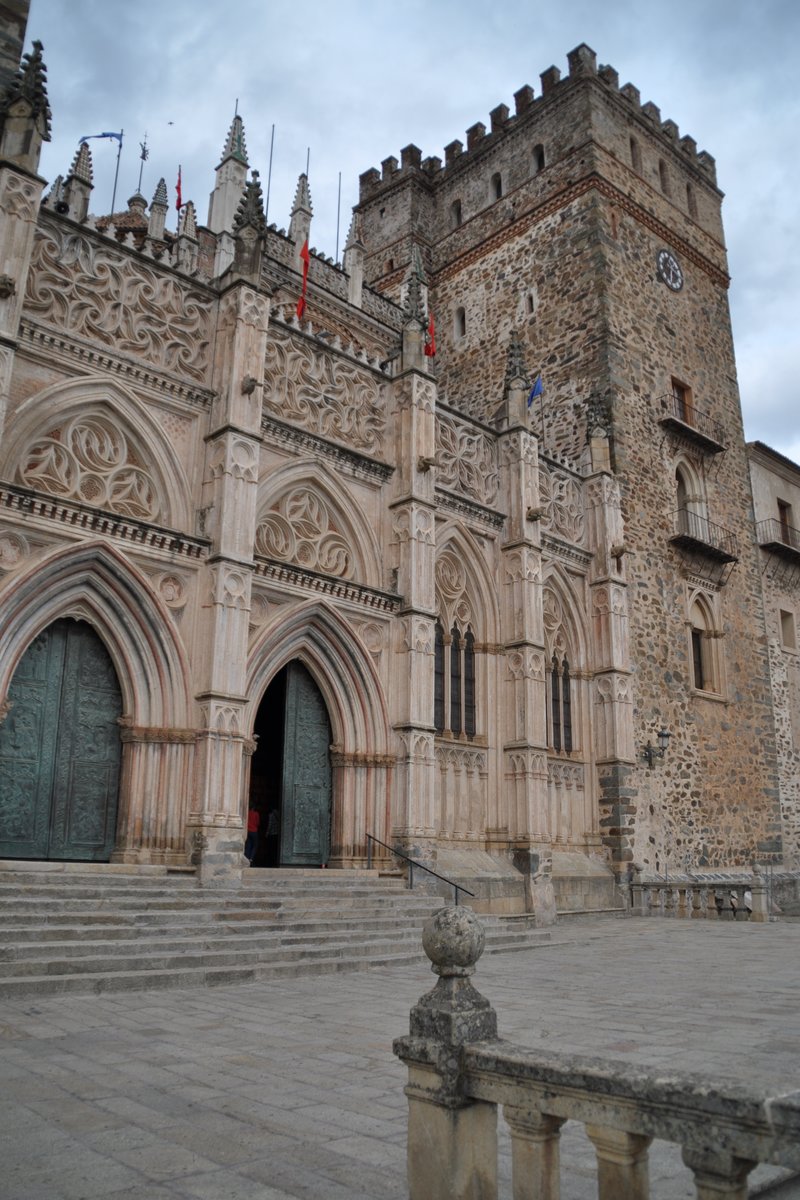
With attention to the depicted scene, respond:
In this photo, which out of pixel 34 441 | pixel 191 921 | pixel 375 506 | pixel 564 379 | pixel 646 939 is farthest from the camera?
pixel 564 379

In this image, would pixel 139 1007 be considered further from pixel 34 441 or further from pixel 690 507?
pixel 690 507

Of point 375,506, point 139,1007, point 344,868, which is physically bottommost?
point 139,1007

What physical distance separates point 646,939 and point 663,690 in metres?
8.69

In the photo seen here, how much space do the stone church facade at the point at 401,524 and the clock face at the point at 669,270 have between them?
1.53 feet

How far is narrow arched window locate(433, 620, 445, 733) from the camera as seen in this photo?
1808 centimetres

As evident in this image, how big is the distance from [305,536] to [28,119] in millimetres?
7302

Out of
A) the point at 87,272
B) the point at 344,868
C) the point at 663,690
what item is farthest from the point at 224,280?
the point at 663,690

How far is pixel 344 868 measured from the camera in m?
15.6

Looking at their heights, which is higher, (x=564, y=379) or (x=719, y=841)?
(x=564, y=379)

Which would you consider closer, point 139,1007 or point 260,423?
point 139,1007

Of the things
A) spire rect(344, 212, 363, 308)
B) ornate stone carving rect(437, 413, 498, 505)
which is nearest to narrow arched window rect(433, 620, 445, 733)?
ornate stone carving rect(437, 413, 498, 505)

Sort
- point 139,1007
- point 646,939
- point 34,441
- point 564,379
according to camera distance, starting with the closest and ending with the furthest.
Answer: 1. point 139,1007
2. point 34,441
3. point 646,939
4. point 564,379

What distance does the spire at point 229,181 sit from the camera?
80.2ft

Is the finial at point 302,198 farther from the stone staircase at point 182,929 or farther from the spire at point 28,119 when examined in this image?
the stone staircase at point 182,929
